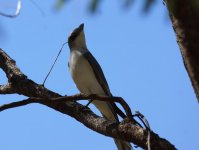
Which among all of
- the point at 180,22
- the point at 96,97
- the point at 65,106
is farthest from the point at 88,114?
the point at 180,22

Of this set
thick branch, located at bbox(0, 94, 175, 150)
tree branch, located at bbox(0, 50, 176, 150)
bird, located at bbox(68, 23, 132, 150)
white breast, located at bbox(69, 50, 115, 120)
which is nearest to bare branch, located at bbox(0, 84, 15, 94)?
tree branch, located at bbox(0, 50, 176, 150)

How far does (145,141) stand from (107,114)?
8.70ft

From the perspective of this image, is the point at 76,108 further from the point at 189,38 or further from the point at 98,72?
the point at 98,72

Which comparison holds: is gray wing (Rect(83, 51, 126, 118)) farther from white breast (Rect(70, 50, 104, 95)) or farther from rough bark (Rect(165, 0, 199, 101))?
rough bark (Rect(165, 0, 199, 101))

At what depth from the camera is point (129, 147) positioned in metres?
4.22

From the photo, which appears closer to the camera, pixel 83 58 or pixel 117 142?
pixel 117 142

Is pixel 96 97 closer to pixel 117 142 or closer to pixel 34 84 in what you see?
pixel 34 84

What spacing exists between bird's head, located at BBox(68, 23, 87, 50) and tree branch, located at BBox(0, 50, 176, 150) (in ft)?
8.58

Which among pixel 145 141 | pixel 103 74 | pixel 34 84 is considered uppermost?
pixel 103 74

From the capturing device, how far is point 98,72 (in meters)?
6.24

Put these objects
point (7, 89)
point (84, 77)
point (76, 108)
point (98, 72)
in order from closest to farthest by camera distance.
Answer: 1. point (76, 108)
2. point (7, 89)
3. point (84, 77)
4. point (98, 72)

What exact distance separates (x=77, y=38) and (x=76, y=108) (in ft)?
11.0

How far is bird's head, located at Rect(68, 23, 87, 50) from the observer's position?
22.7 feet

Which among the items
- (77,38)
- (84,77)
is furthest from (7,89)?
(77,38)
